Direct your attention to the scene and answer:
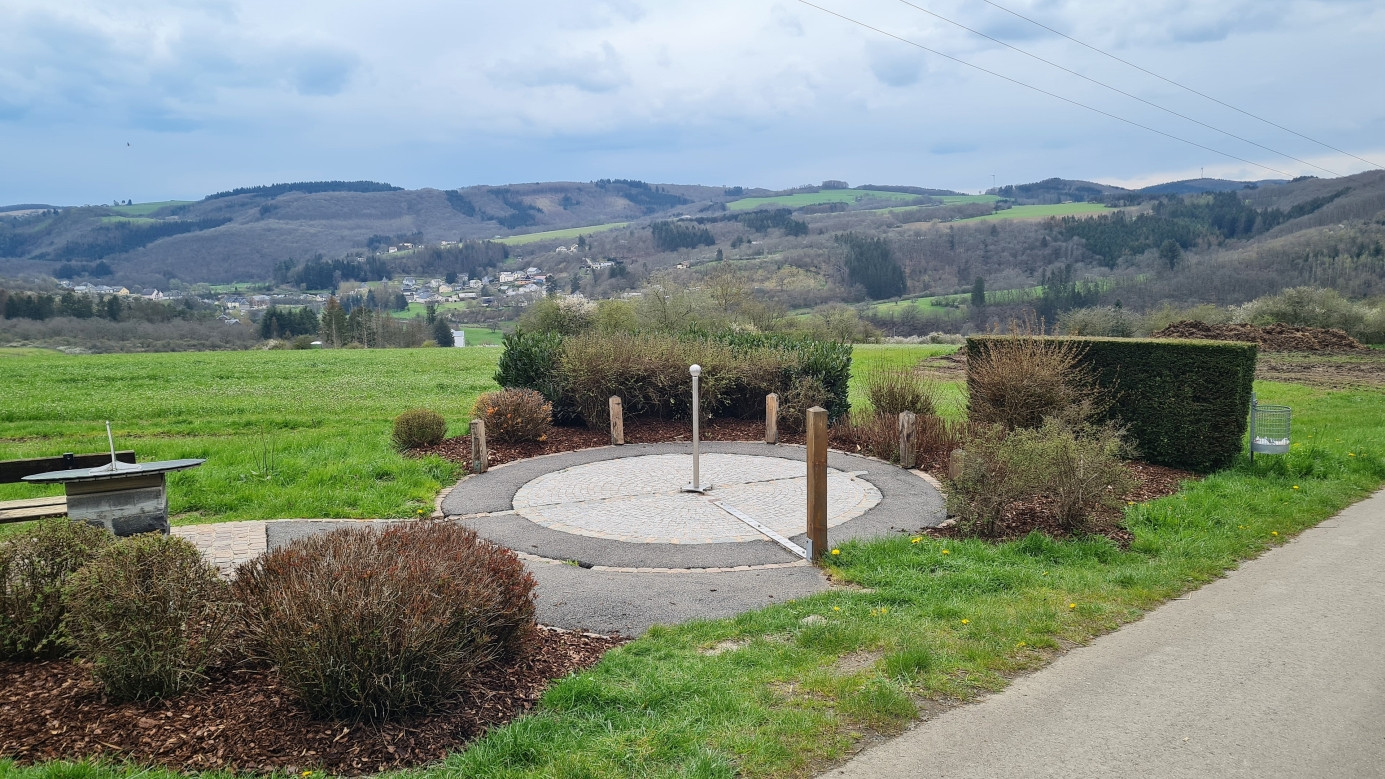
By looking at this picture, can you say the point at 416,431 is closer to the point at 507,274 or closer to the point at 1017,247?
the point at 1017,247

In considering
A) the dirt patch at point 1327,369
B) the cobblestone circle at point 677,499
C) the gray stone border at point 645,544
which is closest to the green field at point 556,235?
the dirt patch at point 1327,369

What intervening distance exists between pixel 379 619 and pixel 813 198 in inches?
5917

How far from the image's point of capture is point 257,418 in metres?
17.7

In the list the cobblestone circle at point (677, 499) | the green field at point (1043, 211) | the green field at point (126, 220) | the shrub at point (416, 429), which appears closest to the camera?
the cobblestone circle at point (677, 499)

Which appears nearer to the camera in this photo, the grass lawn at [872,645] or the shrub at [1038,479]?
the grass lawn at [872,645]

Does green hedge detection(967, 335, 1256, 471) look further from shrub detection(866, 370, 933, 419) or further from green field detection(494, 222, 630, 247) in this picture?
green field detection(494, 222, 630, 247)

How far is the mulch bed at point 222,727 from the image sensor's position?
3.48 meters

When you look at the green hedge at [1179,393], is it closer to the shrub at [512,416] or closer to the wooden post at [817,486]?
the wooden post at [817,486]

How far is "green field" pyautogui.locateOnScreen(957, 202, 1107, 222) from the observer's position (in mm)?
94750

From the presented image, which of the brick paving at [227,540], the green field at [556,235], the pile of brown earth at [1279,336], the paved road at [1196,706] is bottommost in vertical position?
the pile of brown earth at [1279,336]

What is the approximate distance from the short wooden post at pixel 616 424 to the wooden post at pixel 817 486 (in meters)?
6.54

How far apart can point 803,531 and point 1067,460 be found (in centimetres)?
258

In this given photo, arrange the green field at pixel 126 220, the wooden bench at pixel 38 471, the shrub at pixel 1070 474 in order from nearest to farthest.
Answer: the wooden bench at pixel 38 471
the shrub at pixel 1070 474
the green field at pixel 126 220

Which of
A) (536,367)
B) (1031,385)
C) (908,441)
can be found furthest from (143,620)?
(536,367)
